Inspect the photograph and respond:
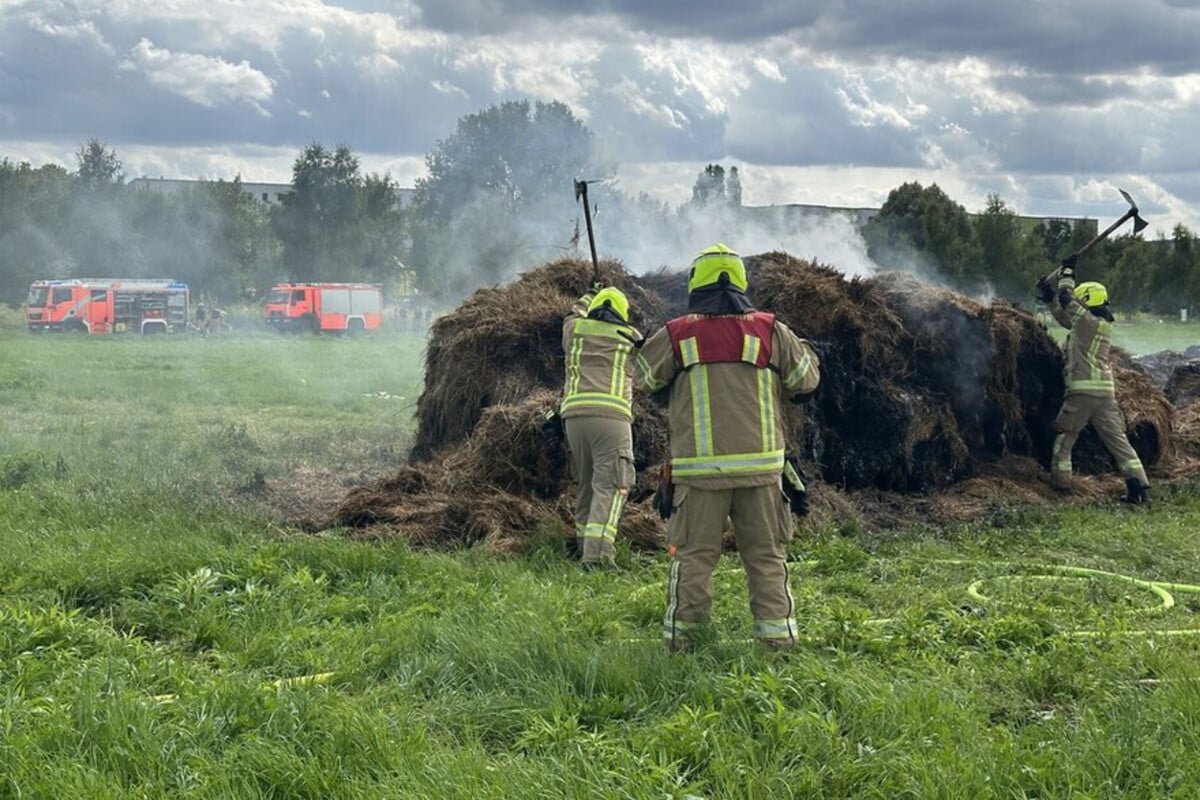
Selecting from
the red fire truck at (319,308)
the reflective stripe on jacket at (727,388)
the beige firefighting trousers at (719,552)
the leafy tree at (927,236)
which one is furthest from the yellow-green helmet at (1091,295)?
the red fire truck at (319,308)

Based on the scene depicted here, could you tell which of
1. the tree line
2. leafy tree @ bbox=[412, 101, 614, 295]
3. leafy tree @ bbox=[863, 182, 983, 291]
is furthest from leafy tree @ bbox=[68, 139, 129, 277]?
leafy tree @ bbox=[863, 182, 983, 291]

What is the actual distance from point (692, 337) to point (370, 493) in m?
4.44

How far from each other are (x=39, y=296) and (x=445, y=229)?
1573 centimetres

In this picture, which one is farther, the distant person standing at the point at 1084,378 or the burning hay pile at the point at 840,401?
the distant person standing at the point at 1084,378

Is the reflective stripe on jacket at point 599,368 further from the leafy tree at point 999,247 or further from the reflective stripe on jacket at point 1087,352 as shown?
→ the leafy tree at point 999,247

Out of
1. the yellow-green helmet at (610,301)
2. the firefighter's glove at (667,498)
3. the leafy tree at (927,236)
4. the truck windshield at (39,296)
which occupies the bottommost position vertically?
the firefighter's glove at (667,498)

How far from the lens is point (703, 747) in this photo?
4098 millimetres

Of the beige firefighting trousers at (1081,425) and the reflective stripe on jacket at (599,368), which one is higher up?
the reflective stripe on jacket at (599,368)

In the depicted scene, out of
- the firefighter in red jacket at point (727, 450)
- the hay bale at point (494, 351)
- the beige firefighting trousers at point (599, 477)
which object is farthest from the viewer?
the hay bale at point (494, 351)

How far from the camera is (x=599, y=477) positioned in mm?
8234

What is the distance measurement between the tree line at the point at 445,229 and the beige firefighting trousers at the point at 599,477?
31.0 feet

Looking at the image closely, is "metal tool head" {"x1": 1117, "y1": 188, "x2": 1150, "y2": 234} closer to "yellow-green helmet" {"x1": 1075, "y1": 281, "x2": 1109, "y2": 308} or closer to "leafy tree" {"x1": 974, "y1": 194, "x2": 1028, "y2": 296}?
"yellow-green helmet" {"x1": 1075, "y1": 281, "x2": 1109, "y2": 308}

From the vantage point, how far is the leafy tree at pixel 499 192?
2536cm

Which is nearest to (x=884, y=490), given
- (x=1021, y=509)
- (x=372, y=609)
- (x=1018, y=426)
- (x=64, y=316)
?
(x=1021, y=509)
